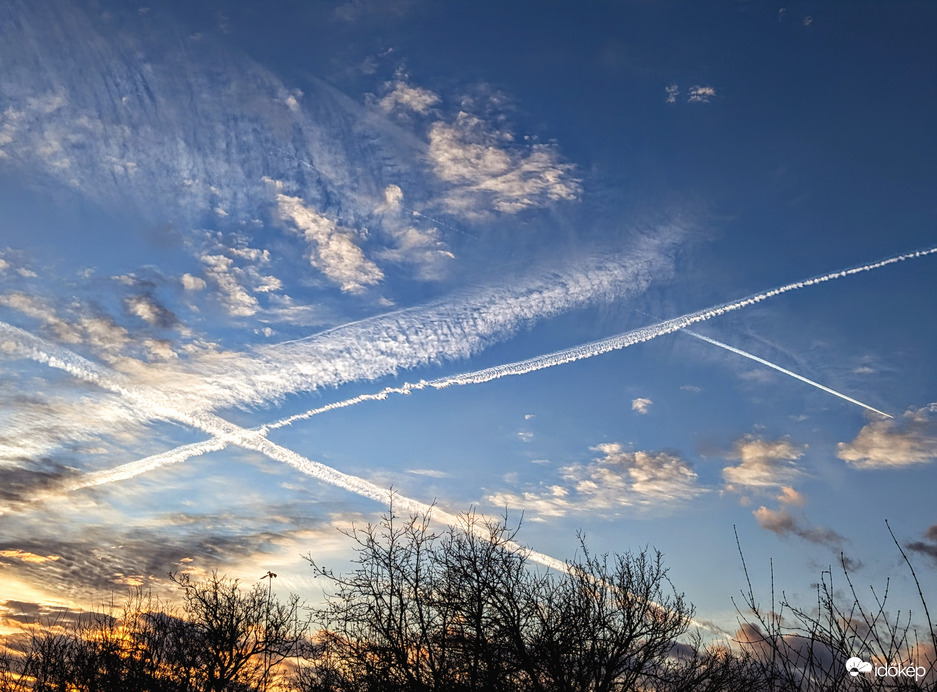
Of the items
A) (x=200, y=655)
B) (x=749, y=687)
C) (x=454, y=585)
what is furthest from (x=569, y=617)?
(x=200, y=655)

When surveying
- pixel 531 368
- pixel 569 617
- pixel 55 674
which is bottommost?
pixel 55 674

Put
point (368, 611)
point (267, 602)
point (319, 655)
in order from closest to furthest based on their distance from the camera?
point (368, 611)
point (319, 655)
point (267, 602)

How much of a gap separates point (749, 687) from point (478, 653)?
6.00 metres

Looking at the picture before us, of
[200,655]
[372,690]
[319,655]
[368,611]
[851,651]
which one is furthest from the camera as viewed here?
[200,655]

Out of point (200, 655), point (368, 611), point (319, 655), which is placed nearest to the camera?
point (368, 611)

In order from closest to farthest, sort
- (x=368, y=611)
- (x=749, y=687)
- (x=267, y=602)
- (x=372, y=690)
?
1. (x=749, y=687)
2. (x=372, y=690)
3. (x=368, y=611)
4. (x=267, y=602)

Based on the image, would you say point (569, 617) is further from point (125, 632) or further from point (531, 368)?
point (125, 632)

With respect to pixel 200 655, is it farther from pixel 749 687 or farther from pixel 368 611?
pixel 749 687

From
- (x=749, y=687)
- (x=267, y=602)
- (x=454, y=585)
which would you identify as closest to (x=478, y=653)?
(x=454, y=585)

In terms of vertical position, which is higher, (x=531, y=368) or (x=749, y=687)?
(x=531, y=368)

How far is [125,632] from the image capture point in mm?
27188

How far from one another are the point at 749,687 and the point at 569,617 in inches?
165

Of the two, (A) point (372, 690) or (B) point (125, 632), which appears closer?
(A) point (372, 690)

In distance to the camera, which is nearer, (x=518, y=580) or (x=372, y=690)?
(x=372, y=690)
